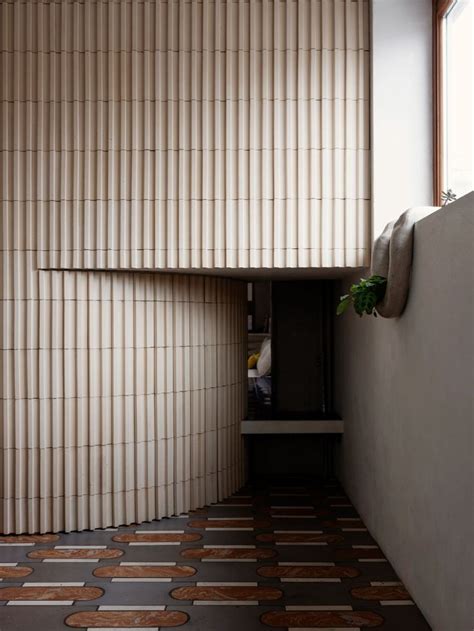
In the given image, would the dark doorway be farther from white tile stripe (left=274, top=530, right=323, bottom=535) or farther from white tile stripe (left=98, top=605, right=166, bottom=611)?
white tile stripe (left=98, top=605, right=166, bottom=611)

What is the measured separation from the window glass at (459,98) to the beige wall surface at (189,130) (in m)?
0.50

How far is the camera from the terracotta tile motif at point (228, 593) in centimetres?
346

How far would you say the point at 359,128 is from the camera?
4387 millimetres

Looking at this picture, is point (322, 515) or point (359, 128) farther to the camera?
point (322, 515)

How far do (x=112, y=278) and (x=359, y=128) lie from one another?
1.71m

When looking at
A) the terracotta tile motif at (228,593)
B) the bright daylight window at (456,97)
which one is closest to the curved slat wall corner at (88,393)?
the terracotta tile motif at (228,593)

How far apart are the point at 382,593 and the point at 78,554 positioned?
164 cm

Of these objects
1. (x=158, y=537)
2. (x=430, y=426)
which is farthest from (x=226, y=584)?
(x=430, y=426)

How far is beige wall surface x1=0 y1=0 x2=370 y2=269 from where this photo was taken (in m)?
4.40

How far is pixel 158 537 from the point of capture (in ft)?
14.4

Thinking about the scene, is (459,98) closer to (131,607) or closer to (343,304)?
(343,304)

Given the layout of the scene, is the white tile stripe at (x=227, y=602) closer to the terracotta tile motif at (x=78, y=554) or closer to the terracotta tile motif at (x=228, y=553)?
the terracotta tile motif at (x=228, y=553)

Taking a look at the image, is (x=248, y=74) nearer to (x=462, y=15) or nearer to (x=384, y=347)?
(x=462, y=15)

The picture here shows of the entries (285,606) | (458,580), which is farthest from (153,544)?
(458,580)
